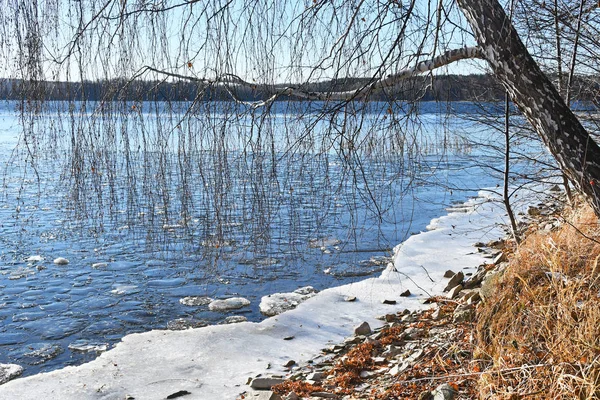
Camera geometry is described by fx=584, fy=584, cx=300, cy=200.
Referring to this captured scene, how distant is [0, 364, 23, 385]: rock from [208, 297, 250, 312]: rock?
1.94 metres

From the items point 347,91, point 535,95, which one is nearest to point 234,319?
point 347,91

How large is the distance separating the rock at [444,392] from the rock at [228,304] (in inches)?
135

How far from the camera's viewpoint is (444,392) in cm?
313

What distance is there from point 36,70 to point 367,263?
222 inches

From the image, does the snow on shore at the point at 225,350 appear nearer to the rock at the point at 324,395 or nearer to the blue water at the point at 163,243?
the blue water at the point at 163,243

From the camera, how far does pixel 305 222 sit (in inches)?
358

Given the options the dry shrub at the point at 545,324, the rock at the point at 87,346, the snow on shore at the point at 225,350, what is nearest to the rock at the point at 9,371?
the snow on shore at the point at 225,350

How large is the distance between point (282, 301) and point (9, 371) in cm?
269

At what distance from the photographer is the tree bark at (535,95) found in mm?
2830

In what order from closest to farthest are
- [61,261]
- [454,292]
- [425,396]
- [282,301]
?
[425,396], [454,292], [282,301], [61,261]

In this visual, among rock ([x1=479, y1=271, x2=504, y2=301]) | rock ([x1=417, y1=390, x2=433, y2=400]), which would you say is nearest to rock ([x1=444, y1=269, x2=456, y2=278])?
rock ([x1=479, y1=271, x2=504, y2=301])

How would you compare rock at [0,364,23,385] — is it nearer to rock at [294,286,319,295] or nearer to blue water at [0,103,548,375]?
blue water at [0,103,548,375]

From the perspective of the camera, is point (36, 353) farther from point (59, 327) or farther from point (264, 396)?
point (264, 396)

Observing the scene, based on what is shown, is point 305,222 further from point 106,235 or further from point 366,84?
point 366,84
